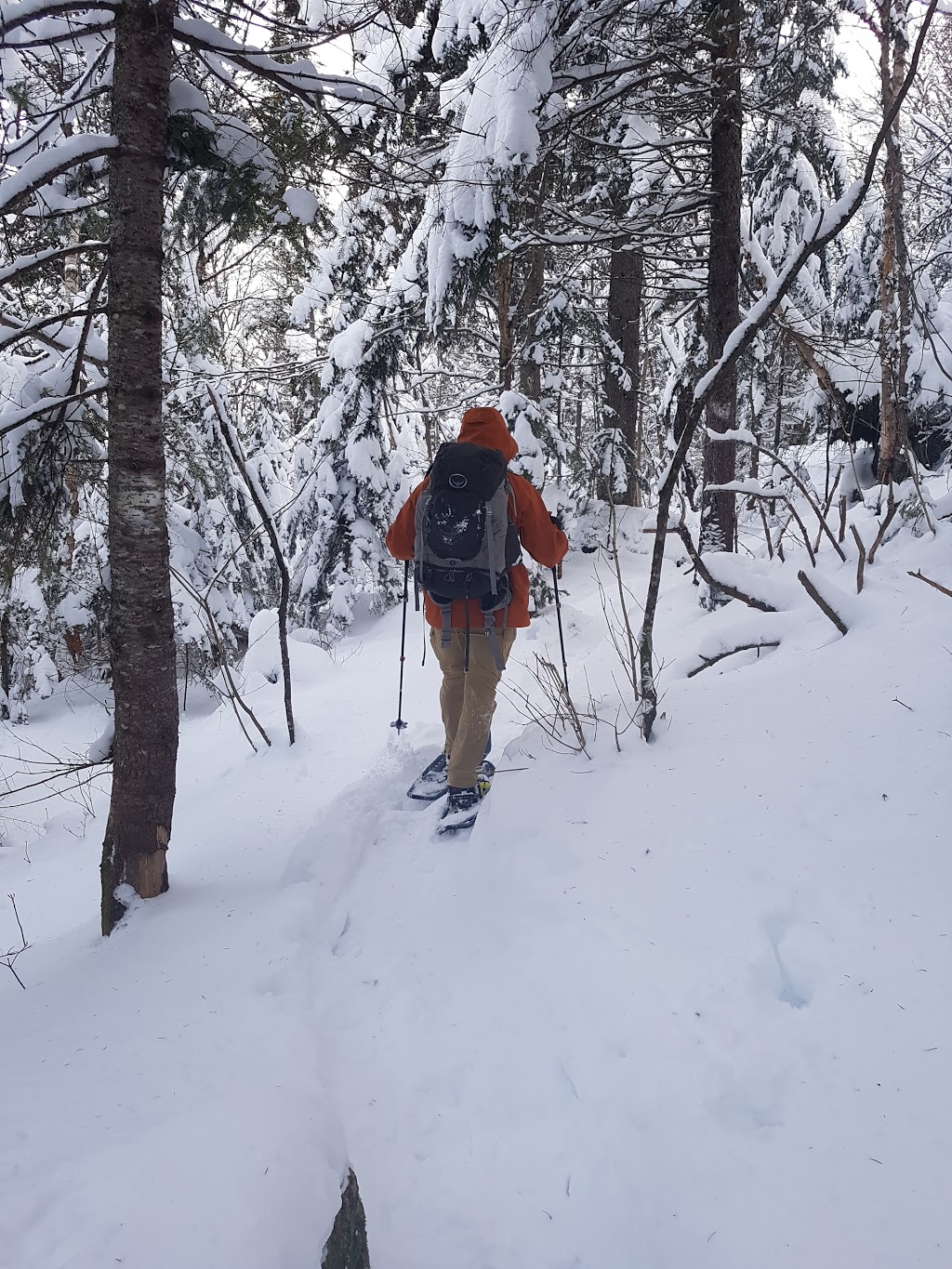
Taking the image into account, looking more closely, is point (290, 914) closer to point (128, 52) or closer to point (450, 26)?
point (128, 52)

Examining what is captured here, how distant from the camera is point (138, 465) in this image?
3.24 metres

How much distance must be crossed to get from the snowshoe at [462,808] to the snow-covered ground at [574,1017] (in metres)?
0.11

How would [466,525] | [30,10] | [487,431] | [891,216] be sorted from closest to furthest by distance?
1. [30,10]
2. [466,525]
3. [487,431]
4. [891,216]

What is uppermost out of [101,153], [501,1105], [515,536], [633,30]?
[633,30]

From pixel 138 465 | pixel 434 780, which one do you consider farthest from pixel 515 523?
pixel 138 465

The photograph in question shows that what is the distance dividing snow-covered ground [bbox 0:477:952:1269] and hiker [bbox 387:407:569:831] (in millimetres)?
341

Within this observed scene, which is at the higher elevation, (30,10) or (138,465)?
(30,10)

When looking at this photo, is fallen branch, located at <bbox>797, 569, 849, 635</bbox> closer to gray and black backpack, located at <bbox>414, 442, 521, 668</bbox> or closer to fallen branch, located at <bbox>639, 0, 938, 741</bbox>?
fallen branch, located at <bbox>639, 0, 938, 741</bbox>

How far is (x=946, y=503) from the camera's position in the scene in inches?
169

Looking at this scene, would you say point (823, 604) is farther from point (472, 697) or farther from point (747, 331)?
point (472, 697)

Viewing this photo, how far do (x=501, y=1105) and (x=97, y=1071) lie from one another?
4.50ft

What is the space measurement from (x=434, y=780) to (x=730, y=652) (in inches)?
83.2

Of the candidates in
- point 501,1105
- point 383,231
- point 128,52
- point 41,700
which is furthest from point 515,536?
point 41,700

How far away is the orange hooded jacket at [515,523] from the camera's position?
12.6 ft
